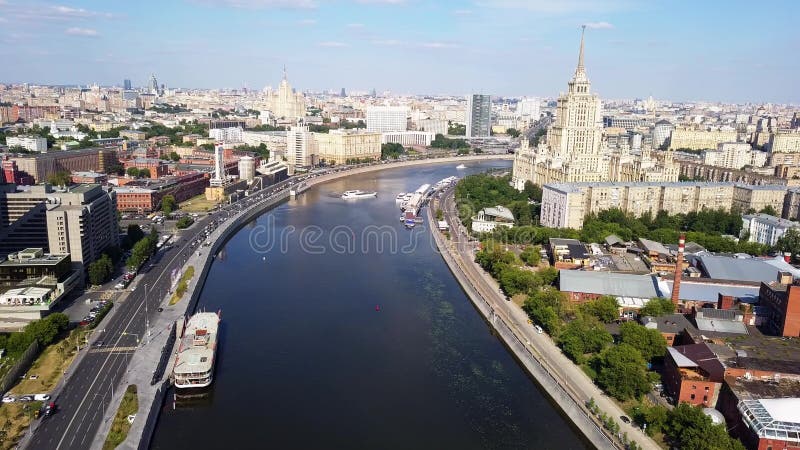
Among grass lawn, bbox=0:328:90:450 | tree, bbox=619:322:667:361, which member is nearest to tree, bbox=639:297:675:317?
tree, bbox=619:322:667:361

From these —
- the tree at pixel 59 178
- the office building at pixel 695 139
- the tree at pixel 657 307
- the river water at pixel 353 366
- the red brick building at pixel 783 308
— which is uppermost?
the office building at pixel 695 139

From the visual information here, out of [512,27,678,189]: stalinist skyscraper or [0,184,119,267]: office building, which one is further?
[512,27,678,189]: stalinist skyscraper

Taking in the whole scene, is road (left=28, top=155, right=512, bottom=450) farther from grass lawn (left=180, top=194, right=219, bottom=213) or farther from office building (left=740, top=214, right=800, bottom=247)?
office building (left=740, top=214, right=800, bottom=247)

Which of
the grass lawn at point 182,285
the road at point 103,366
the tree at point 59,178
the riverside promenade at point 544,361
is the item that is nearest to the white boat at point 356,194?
the riverside promenade at point 544,361

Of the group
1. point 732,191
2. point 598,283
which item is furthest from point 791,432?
point 732,191

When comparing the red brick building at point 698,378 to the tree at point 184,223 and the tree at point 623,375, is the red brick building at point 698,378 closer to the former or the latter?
the tree at point 623,375

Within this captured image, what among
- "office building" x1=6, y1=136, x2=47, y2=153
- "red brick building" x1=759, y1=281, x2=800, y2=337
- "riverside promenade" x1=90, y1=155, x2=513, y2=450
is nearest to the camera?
"riverside promenade" x1=90, y1=155, x2=513, y2=450
